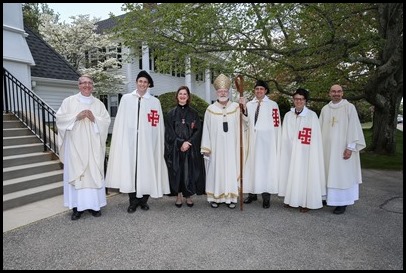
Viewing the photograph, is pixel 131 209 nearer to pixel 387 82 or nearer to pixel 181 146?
pixel 181 146

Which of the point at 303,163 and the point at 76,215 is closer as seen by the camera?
the point at 76,215

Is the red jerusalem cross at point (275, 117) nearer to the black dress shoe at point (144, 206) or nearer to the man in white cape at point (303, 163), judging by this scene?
the man in white cape at point (303, 163)

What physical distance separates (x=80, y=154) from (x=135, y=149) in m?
0.87

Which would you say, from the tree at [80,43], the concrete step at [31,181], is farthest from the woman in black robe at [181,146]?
the tree at [80,43]

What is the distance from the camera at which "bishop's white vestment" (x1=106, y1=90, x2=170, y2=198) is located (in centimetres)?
535

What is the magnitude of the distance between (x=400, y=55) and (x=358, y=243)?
6948mm

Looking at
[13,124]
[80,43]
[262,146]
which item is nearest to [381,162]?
[262,146]

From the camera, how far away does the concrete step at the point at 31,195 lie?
545 centimetres

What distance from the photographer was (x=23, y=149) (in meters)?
7.01

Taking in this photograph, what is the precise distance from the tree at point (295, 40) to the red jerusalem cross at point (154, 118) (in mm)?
3548

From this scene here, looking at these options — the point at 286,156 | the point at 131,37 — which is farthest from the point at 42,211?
the point at 131,37

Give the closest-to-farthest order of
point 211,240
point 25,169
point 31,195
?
1. point 211,240
2. point 31,195
3. point 25,169

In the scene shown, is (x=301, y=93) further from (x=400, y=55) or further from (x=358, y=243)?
(x=400, y=55)

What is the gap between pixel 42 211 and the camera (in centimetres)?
535
